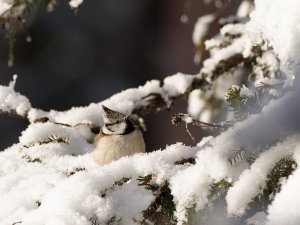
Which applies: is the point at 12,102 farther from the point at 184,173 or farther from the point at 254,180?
the point at 254,180

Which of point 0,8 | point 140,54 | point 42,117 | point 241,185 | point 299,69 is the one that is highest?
point 140,54

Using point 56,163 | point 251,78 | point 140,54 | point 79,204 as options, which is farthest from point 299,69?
point 140,54

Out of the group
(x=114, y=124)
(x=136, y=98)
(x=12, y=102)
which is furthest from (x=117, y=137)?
(x=12, y=102)

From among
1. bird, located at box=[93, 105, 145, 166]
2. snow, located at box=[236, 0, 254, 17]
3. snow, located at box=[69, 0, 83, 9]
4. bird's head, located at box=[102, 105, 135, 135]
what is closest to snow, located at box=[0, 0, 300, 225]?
bird, located at box=[93, 105, 145, 166]

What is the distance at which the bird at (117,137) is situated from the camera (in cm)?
263

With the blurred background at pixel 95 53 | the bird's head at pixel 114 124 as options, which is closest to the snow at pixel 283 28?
the bird's head at pixel 114 124

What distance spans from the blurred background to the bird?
582 centimetres

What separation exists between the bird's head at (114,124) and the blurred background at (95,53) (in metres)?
5.82

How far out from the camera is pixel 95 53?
1070cm

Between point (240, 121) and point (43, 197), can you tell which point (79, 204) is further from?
point (240, 121)

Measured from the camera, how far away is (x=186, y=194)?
5.29 feet

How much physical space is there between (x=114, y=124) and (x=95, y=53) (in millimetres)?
8010

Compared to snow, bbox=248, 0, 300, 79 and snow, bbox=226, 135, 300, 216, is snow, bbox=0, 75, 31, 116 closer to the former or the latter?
snow, bbox=248, 0, 300, 79

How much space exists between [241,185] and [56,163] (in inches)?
36.3
